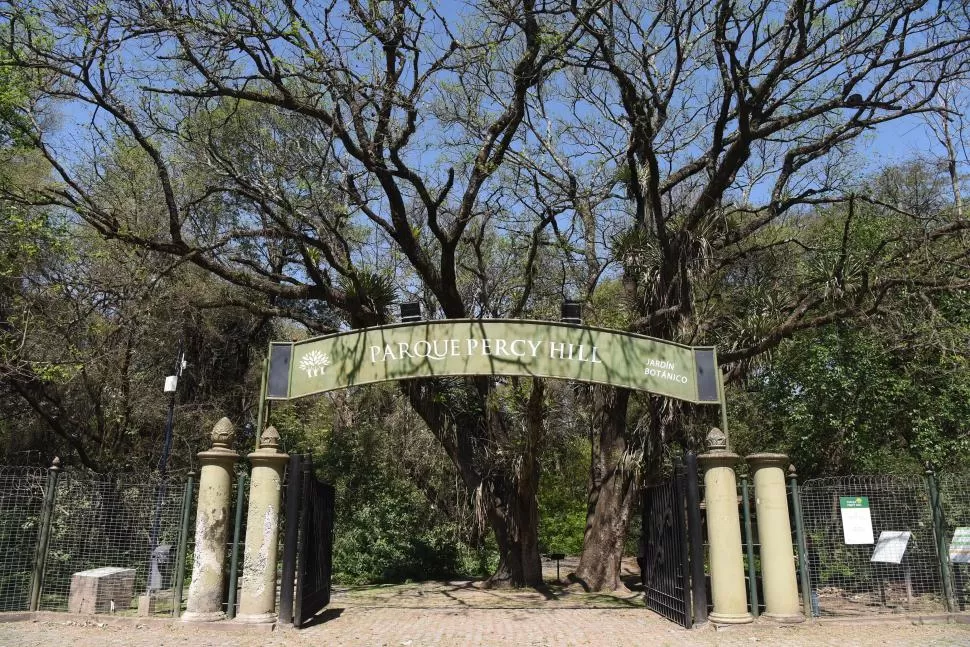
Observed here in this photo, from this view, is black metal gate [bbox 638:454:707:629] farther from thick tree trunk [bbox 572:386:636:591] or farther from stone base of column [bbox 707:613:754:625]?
thick tree trunk [bbox 572:386:636:591]

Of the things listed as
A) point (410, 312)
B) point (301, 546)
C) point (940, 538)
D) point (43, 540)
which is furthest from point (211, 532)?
point (940, 538)

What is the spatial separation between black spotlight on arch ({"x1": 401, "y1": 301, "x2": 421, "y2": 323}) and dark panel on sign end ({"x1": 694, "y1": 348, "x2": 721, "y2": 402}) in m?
3.82

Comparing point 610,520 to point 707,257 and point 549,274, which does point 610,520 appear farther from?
point 549,274

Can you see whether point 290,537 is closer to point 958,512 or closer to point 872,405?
point 958,512

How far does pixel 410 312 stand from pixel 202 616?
443cm

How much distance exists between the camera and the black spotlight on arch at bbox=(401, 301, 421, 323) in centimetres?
948

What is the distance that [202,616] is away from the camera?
7910 mm

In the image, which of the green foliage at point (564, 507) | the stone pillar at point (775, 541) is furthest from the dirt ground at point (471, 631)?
the green foliage at point (564, 507)

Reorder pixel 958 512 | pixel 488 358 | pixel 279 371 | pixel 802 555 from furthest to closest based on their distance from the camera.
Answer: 1. pixel 958 512
2. pixel 279 371
3. pixel 488 358
4. pixel 802 555

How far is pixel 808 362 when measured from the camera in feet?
42.8

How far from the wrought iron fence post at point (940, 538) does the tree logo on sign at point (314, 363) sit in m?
7.72

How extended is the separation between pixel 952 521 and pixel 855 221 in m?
7.54

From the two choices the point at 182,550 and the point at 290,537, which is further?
the point at 182,550

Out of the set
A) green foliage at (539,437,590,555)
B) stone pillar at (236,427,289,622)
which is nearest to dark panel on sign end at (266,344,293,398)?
stone pillar at (236,427,289,622)
